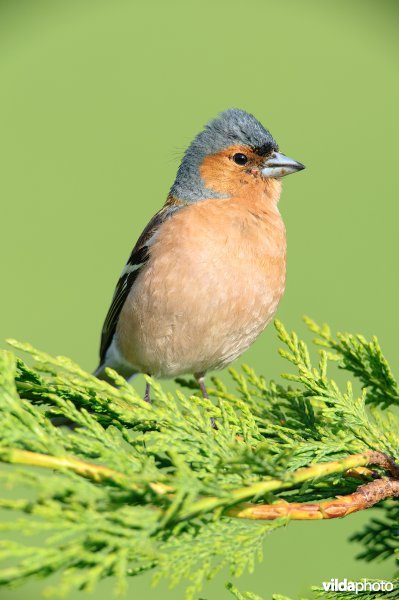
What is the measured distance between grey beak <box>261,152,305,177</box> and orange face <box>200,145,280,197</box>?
0.08 feet

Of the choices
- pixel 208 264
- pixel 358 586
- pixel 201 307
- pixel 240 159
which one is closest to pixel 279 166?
pixel 240 159

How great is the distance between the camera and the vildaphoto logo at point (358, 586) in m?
1.60

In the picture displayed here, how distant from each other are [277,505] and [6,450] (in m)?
0.58

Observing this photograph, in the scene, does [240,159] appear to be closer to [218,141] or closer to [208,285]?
[218,141]

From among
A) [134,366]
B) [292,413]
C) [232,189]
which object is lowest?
[292,413]

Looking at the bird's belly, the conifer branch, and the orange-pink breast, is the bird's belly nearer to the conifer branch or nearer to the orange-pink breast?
the orange-pink breast

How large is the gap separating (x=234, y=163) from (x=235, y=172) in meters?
0.06

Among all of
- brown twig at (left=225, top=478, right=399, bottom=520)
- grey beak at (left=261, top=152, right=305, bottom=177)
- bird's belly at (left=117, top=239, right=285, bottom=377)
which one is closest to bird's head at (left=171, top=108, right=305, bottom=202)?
grey beak at (left=261, top=152, right=305, bottom=177)

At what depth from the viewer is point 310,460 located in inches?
62.1

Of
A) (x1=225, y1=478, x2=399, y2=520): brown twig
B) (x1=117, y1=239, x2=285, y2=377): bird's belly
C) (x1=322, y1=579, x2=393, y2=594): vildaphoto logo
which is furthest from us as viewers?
(x1=117, y1=239, x2=285, y2=377): bird's belly

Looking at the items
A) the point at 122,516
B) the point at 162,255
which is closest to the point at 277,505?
the point at 122,516

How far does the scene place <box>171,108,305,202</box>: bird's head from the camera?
302 centimetres

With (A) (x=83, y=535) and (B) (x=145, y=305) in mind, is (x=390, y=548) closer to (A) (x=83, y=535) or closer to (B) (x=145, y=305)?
(A) (x=83, y=535)

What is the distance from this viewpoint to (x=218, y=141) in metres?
3.13
